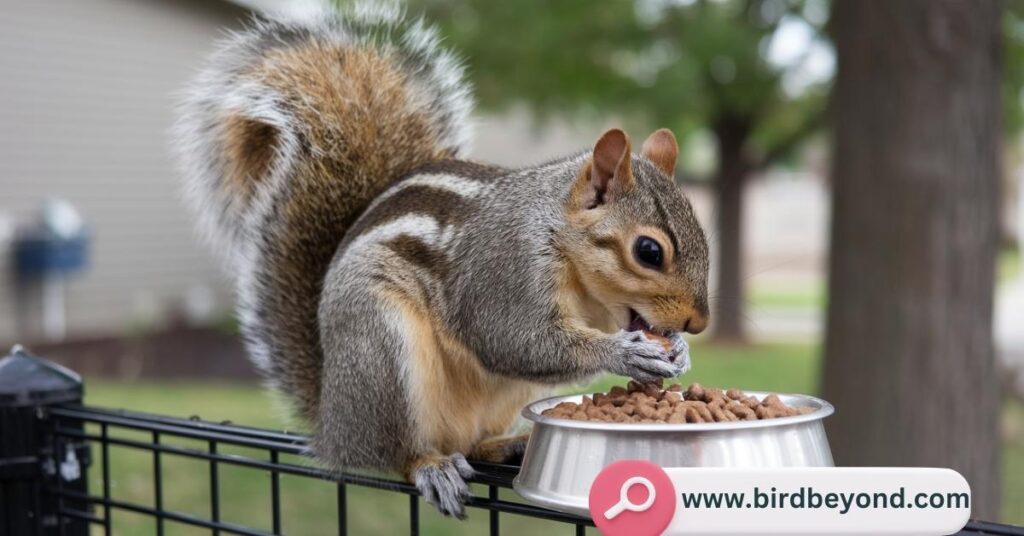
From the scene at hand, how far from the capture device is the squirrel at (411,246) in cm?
157

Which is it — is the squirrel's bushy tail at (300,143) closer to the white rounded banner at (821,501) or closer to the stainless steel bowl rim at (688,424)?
the stainless steel bowl rim at (688,424)

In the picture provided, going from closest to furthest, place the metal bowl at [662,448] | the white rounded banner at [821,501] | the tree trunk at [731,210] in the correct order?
the white rounded banner at [821,501]
the metal bowl at [662,448]
the tree trunk at [731,210]

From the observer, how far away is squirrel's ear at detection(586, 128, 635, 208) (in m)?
1.58

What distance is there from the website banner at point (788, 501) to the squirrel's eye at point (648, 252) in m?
0.53

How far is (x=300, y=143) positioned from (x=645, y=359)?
0.80 m

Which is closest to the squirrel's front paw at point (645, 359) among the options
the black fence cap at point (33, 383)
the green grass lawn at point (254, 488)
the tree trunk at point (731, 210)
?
the black fence cap at point (33, 383)

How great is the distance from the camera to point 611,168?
1604 mm

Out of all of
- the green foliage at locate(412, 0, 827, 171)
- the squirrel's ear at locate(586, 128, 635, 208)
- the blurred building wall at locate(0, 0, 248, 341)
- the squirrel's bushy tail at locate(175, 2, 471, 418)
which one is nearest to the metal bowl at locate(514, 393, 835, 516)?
the squirrel's ear at locate(586, 128, 635, 208)

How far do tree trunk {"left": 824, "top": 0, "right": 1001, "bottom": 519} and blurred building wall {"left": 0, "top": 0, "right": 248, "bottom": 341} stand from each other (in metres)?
5.87

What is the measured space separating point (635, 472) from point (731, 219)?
918 centimetres

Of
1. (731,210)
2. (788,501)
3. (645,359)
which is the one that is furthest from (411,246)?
(731,210)

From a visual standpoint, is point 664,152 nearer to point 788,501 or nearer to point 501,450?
point 501,450

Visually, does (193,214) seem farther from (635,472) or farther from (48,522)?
(635,472)

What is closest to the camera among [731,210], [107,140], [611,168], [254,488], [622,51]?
[611,168]
